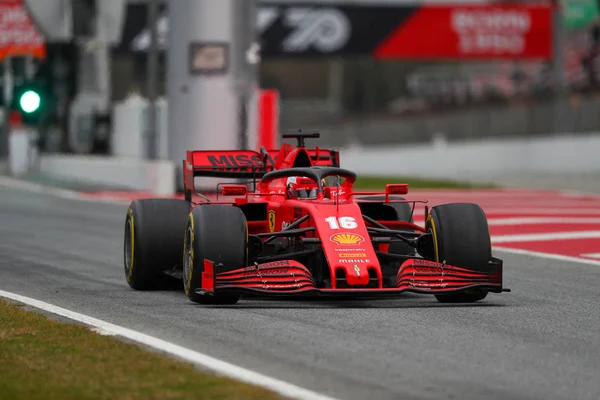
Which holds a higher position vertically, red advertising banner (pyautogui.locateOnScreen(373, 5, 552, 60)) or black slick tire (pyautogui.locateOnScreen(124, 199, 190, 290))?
red advertising banner (pyautogui.locateOnScreen(373, 5, 552, 60))

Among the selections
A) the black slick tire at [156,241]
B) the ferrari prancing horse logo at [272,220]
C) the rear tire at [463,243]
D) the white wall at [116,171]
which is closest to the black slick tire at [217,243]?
the ferrari prancing horse logo at [272,220]

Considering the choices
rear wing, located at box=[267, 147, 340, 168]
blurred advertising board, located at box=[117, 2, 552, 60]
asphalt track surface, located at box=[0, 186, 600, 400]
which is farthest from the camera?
blurred advertising board, located at box=[117, 2, 552, 60]

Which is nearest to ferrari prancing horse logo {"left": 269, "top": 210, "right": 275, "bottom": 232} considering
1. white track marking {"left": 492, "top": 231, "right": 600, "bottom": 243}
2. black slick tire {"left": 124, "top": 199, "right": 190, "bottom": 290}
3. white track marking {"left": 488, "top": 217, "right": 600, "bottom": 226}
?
Result: black slick tire {"left": 124, "top": 199, "right": 190, "bottom": 290}

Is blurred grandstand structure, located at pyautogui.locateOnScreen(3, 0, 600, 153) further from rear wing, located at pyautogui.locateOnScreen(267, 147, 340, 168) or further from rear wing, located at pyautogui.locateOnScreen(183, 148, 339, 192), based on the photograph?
rear wing, located at pyautogui.locateOnScreen(267, 147, 340, 168)

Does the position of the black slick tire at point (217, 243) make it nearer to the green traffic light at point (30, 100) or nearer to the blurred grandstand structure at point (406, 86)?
the green traffic light at point (30, 100)

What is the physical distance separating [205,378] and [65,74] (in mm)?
24258

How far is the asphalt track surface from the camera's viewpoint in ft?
25.6

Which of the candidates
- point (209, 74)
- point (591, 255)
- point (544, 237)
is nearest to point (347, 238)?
point (591, 255)

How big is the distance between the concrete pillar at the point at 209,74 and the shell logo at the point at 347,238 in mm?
16362

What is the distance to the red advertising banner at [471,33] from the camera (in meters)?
51.3

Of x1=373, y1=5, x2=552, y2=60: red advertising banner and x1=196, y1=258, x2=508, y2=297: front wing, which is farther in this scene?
x1=373, y1=5, x2=552, y2=60: red advertising banner

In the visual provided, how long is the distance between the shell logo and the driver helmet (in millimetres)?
953

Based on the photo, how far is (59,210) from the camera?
75.5 feet

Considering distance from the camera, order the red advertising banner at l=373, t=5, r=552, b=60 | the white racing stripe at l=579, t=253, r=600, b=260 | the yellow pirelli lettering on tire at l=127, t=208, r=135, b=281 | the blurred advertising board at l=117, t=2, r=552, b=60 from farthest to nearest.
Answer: the red advertising banner at l=373, t=5, r=552, b=60 → the blurred advertising board at l=117, t=2, r=552, b=60 → the white racing stripe at l=579, t=253, r=600, b=260 → the yellow pirelli lettering on tire at l=127, t=208, r=135, b=281
